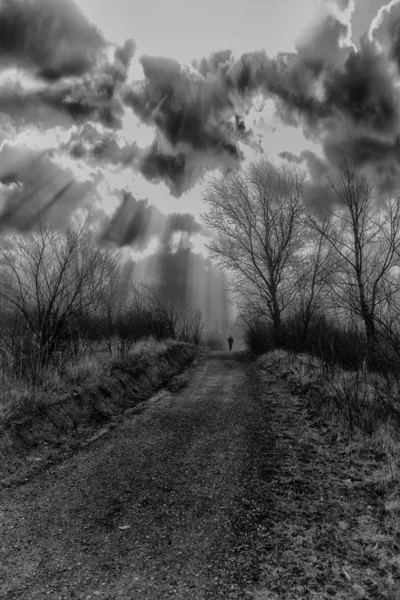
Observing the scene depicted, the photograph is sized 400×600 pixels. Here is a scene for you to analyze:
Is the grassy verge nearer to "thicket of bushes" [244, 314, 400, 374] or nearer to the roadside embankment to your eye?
"thicket of bushes" [244, 314, 400, 374]

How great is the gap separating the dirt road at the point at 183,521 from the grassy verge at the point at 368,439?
169 mm

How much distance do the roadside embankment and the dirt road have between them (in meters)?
0.45

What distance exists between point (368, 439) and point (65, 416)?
4464mm

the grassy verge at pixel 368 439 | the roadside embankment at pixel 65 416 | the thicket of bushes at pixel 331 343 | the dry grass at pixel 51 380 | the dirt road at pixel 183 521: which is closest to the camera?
the dirt road at pixel 183 521

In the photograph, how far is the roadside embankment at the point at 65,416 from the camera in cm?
456

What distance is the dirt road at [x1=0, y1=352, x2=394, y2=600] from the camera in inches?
95.5

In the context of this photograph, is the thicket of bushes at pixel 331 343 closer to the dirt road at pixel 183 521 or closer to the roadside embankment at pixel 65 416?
the dirt road at pixel 183 521

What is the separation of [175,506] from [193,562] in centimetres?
84

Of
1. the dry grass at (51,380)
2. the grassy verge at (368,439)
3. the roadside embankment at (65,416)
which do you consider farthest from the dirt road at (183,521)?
the dry grass at (51,380)

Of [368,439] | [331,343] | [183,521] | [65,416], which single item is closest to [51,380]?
[65,416]

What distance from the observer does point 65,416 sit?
18.7 feet

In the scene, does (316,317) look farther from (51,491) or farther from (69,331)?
(51,491)

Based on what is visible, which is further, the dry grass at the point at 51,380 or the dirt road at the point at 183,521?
the dry grass at the point at 51,380

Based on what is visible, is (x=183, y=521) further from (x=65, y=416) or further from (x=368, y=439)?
(x=65, y=416)
